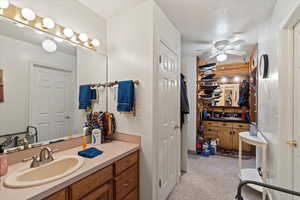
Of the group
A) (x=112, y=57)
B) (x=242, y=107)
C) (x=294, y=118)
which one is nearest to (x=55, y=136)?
(x=112, y=57)

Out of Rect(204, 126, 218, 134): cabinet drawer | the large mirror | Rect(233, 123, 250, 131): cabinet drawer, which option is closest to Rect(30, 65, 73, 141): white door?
the large mirror

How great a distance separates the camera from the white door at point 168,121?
179cm

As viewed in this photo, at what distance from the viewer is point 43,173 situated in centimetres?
111

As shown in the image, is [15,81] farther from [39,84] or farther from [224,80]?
[224,80]

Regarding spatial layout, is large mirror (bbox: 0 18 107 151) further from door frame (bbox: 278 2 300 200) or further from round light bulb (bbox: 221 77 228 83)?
round light bulb (bbox: 221 77 228 83)

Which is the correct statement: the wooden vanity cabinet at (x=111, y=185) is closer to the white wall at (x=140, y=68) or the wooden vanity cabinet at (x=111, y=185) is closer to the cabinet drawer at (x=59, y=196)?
the cabinet drawer at (x=59, y=196)

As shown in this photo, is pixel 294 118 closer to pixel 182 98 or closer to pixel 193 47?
pixel 182 98

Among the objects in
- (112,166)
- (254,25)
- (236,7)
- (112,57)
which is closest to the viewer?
(112,166)

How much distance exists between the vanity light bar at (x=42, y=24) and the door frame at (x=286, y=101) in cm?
208

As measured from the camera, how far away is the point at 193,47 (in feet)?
10.2

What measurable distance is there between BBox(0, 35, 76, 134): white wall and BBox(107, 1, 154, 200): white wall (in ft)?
2.80

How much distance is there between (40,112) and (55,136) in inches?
11.2

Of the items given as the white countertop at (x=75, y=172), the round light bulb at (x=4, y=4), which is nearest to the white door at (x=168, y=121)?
the white countertop at (x=75, y=172)

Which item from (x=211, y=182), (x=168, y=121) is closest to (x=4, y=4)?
(x=168, y=121)
